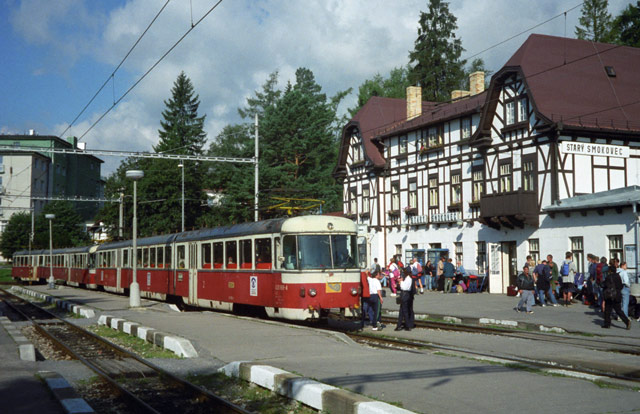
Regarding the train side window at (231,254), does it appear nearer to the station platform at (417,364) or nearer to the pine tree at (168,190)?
the station platform at (417,364)

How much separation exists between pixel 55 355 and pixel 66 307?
1472 centimetres

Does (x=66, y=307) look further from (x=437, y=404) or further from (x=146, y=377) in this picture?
(x=437, y=404)

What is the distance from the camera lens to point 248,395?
920cm

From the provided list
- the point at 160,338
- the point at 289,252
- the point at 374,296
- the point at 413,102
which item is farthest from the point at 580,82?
the point at 160,338

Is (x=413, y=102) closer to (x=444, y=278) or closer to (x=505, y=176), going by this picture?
(x=505, y=176)

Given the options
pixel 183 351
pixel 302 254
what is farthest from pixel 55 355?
pixel 302 254

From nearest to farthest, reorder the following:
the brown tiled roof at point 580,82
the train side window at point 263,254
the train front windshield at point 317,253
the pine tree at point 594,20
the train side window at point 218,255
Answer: the train front windshield at point 317,253 < the train side window at point 263,254 < the train side window at point 218,255 < the brown tiled roof at point 580,82 < the pine tree at point 594,20

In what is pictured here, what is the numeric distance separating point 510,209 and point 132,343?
64.8 feet

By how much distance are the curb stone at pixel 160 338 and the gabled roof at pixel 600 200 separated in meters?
17.4

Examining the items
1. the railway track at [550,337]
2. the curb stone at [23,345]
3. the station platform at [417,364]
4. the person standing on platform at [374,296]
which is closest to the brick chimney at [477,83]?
the station platform at [417,364]

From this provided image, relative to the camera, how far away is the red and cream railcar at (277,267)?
1741 centimetres

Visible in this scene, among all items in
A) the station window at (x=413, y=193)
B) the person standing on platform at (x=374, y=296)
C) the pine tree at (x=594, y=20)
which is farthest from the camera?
the pine tree at (x=594, y=20)

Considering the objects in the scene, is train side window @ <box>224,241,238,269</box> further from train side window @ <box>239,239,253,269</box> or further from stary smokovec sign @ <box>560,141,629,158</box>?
stary smokovec sign @ <box>560,141,629,158</box>

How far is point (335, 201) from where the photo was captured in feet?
200
